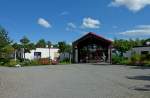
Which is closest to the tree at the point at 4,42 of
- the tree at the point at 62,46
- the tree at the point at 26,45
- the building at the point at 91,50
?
the building at the point at 91,50

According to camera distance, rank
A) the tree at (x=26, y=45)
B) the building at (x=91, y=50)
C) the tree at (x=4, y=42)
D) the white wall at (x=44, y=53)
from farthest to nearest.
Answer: the white wall at (x=44, y=53) < the tree at (x=26, y=45) < the building at (x=91, y=50) < the tree at (x=4, y=42)

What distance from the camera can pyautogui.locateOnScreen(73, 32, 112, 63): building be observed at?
172ft

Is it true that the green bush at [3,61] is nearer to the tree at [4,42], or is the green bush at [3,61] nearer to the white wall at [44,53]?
the tree at [4,42]

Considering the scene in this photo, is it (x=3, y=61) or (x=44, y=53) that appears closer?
(x=3, y=61)

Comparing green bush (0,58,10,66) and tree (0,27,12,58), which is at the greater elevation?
tree (0,27,12,58)

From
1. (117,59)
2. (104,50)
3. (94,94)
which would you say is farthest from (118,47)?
(94,94)

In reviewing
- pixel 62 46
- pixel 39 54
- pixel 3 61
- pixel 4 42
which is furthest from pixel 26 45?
pixel 4 42

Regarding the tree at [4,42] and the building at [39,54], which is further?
the building at [39,54]

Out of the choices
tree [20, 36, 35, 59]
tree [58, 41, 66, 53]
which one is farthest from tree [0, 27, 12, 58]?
tree [58, 41, 66, 53]

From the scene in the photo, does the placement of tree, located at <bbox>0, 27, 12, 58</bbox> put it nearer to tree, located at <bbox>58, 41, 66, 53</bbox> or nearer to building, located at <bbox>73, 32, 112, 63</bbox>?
building, located at <bbox>73, 32, 112, 63</bbox>

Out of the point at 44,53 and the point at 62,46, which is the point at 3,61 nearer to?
the point at 44,53

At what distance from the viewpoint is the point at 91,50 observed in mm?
53406

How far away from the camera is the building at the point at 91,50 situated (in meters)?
52.6

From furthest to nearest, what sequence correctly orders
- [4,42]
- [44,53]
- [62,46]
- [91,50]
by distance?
[44,53]
[62,46]
[91,50]
[4,42]
